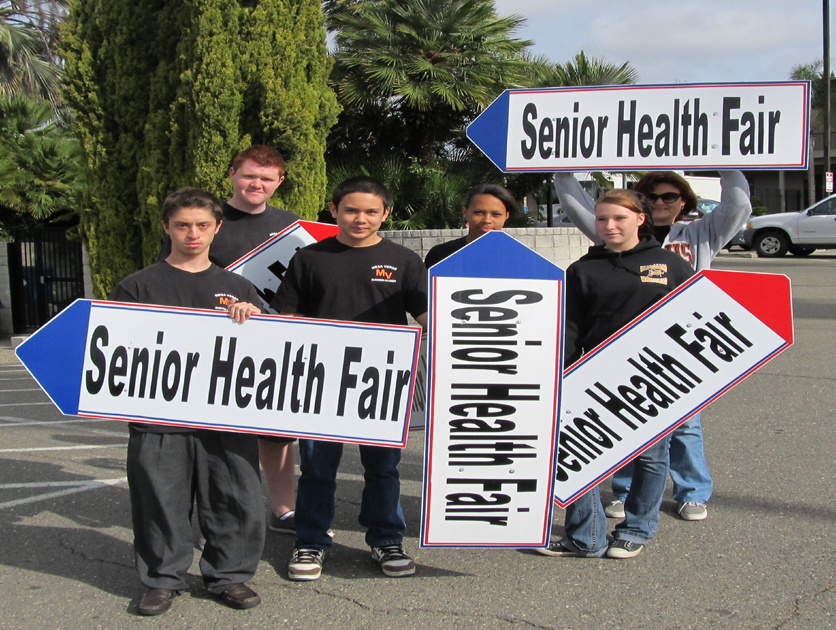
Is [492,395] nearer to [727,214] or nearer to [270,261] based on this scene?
[270,261]

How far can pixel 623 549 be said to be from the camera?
362cm

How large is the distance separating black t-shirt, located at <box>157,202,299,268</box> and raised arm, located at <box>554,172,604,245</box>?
1364mm

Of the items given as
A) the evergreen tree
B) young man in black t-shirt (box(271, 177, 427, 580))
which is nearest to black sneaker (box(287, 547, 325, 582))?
young man in black t-shirt (box(271, 177, 427, 580))

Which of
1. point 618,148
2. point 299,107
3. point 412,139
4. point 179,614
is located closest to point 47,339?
point 179,614

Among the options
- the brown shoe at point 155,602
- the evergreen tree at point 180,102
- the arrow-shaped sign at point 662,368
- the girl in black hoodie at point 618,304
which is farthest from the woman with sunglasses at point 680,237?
the evergreen tree at point 180,102

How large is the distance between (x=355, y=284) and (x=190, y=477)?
3.26ft

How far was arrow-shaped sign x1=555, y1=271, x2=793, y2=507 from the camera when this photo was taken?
3316mm

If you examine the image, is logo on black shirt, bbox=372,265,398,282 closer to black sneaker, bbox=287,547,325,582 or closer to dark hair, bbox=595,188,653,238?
dark hair, bbox=595,188,653,238

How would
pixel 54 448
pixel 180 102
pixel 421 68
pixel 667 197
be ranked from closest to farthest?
pixel 667 197 < pixel 54 448 < pixel 180 102 < pixel 421 68

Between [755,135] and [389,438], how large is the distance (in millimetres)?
2013

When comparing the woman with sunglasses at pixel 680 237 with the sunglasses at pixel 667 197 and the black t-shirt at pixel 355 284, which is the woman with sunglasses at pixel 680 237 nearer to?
the sunglasses at pixel 667 197

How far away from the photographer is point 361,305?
11.0 feet

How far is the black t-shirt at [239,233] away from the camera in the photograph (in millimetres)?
4004

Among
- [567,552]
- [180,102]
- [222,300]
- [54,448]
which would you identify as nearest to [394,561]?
[567,552]
